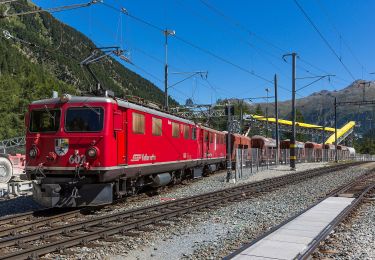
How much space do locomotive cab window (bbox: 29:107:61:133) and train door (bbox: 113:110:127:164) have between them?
1.67 m

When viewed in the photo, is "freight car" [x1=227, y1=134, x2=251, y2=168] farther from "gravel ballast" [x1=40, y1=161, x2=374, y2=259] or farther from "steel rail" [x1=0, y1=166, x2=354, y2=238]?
"steel rail" [x1=0, y1=166, x2=354, y2=238]

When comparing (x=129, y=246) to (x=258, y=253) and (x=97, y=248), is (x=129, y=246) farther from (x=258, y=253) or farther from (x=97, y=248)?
(x=258, y=253)

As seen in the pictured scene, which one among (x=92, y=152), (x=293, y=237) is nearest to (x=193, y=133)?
(x=92, y=152)

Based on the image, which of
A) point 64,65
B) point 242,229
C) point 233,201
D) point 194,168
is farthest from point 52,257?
point 64,65

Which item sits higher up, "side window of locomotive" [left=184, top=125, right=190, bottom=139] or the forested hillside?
the forested hillside

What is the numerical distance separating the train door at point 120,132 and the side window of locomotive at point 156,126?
2.72 m

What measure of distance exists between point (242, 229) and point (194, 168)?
14.0 metres

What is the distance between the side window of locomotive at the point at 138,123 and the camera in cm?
1457

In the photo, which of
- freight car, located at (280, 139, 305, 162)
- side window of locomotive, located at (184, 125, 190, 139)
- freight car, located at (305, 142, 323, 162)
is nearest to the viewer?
side window of locomotive, located at (184, 125, 190, 139)

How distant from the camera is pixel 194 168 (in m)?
24.6

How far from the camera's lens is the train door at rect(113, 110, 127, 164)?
43.3 ft

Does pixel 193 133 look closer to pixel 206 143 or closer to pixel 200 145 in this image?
pixel 200 145

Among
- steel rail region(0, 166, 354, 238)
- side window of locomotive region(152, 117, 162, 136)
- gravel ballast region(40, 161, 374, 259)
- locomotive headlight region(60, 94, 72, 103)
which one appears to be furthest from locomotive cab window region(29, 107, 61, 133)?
side window of locomotive region(152, 117, 162, 136)

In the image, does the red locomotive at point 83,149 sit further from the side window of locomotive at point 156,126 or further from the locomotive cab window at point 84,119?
the side window of locomotive at point 156,126
